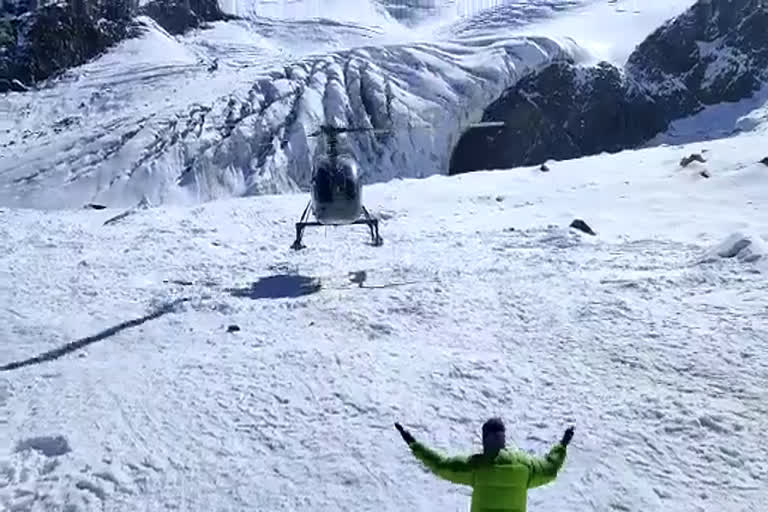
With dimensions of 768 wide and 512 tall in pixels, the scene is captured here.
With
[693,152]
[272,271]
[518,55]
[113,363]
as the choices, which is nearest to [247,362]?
[113,363]

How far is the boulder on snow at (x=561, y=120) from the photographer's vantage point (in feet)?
211

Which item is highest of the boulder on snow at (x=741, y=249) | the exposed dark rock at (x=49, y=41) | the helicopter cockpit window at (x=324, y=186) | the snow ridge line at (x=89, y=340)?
the helicopter cockpit window at (x=324, y=186)

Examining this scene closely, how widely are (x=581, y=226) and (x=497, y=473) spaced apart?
14520 mm

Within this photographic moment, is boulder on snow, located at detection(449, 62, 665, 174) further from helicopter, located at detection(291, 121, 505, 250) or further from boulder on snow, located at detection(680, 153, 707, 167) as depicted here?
helicopter, located at detection(291, 121, 505, 250)

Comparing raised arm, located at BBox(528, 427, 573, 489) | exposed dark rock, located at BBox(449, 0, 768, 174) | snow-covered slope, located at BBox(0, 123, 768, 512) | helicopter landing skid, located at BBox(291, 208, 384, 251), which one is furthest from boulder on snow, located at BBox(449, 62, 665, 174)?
raised arm, located at BBox(528, 427, 573, 489)

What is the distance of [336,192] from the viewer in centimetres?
1697

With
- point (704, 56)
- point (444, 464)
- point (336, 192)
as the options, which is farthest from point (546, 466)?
point (704, 56)

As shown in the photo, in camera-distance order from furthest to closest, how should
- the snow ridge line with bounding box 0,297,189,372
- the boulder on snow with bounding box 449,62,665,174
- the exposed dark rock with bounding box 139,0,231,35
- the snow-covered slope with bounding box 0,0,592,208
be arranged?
the exposed dark rock with bounding box 139,0,231,35
the boulder on snow with bounding box 449,62,665,174
the snow-covered slope with bounding box 0,0,592,208
the snow ridge line with bounding box 0,297,189,372

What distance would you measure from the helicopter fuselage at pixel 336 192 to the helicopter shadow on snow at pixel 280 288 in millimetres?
1747

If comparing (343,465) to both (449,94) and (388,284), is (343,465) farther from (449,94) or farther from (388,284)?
(449,94)

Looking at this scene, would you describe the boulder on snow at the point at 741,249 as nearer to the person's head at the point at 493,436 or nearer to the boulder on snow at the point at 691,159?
the person's head at the point at 493,436

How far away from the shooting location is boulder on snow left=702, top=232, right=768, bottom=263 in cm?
1457

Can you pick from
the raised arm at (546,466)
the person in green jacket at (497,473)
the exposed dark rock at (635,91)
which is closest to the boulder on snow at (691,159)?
the raised arm at (546,466)

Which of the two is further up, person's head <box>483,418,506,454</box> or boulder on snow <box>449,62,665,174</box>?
person's head <box>483,418,506,454</box>
